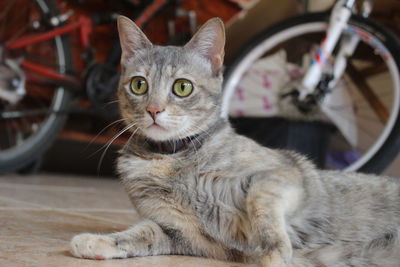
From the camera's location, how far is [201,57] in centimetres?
136

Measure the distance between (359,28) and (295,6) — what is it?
1103mm

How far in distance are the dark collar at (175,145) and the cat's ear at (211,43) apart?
262mm

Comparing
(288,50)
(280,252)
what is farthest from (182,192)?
(288,50)

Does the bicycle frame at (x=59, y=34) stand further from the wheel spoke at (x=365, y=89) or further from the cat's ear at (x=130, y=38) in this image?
the wheel spoke at (x=365, y=89)

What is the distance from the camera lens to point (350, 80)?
8.62ft

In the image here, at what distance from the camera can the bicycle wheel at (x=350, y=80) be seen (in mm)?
1887

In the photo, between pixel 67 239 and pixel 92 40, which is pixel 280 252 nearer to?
pixel 67 239

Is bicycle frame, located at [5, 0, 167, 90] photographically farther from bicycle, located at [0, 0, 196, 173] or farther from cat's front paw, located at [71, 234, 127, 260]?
cat's front paw, located at [71, 234, 127, 260]

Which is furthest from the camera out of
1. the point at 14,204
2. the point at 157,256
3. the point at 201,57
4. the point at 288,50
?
the point at 288,50

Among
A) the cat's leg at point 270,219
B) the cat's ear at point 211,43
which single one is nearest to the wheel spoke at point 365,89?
the cat's ear at point 211,43

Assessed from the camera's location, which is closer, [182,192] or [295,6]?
[182,192]

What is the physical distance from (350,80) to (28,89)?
6.35ft

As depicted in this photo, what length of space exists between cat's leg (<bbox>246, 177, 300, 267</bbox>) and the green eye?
13.7 inches

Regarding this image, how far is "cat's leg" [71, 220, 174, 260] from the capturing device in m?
0.96
